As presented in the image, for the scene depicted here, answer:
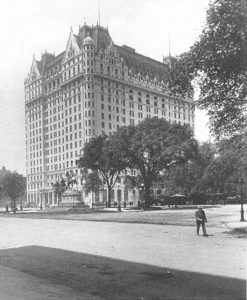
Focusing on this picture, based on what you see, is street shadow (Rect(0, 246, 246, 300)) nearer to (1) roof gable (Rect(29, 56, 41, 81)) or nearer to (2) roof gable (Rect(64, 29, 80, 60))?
(2) roof gable (Rect(64, 29, 80, 60))

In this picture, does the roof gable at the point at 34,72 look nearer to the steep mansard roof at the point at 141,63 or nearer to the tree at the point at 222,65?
the steep mansard roof at the point at 141,63

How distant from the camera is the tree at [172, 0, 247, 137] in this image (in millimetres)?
13609

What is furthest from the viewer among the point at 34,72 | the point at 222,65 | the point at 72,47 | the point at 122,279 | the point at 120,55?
the point at 34,72

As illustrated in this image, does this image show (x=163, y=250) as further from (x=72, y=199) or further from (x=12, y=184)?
(x=12, y=184)

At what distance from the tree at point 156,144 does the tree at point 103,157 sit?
56.8 inches

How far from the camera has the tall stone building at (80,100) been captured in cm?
11538

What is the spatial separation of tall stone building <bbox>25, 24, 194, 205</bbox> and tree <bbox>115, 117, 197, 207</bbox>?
2180 inches

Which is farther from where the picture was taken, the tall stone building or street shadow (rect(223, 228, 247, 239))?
the tall stone building

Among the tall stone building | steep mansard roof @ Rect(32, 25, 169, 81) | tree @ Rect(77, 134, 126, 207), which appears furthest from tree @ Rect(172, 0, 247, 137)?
steep mansard roof @ Rect(32, 25, 169, 81)

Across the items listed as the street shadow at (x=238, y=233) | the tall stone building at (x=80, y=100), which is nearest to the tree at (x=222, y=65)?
the street shadow at (x=238, y=233)

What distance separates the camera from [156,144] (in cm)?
4991

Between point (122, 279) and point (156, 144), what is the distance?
135ft

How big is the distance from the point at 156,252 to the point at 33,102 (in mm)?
133548

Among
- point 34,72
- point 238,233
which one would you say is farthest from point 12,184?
point 34,72
